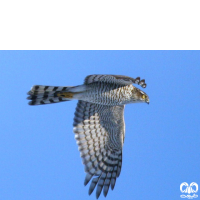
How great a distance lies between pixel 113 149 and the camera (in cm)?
970

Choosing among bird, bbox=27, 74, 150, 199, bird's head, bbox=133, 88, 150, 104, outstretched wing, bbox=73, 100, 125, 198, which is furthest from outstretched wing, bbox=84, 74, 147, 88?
outstretched wing, bbox=73, 100, 125, 198

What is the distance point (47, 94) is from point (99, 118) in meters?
1.63

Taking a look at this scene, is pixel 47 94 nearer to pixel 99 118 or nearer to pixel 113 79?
pixel 99 118

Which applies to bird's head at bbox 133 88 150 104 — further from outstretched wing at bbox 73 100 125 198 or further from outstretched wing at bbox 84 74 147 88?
outstretched wing at bbox 73 100 125 198

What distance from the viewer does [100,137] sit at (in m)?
9.70

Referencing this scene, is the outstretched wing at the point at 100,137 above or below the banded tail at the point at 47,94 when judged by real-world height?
below

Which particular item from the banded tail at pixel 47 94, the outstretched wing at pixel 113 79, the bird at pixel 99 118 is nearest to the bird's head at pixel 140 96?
the bird at pixel 99 118

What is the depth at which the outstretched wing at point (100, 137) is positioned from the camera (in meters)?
9.40

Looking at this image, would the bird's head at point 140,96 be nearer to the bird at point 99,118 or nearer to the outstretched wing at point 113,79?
the bird at point 99,118

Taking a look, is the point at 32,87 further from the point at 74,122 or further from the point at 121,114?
the point at 121,114

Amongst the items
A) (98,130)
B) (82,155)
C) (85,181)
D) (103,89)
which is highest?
(103,89)
